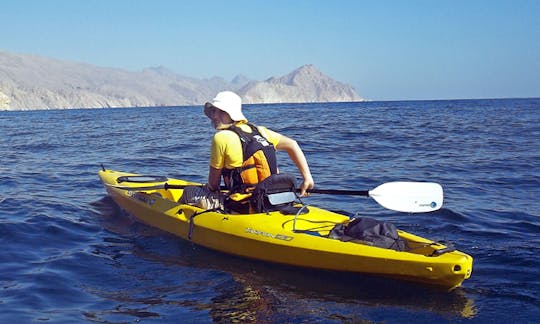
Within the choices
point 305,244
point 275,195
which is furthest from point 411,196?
point 275,195

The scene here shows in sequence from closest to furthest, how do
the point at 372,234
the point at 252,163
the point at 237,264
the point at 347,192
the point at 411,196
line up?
the point at 372,234
the point at 411,196
the point at 237,264
the point at 252,163
the point at 347,192

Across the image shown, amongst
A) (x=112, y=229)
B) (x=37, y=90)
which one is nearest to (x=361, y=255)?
(x=112, y=229)

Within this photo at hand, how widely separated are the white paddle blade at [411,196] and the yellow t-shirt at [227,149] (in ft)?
4.95

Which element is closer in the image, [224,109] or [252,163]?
[224,109]

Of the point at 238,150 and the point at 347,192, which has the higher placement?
the point at 238,150

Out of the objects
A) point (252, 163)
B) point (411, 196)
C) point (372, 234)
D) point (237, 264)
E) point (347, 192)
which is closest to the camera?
point (372, 234)

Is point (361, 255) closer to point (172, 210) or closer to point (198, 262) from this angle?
point (198, 262)

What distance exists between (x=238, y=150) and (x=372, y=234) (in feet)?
5.42

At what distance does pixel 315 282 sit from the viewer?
522 centimetres

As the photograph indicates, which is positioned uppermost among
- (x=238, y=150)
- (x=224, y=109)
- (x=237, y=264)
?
(x=224, y=109)

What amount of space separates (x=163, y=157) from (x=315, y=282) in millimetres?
10700

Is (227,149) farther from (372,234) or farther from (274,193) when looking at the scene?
(372,234)

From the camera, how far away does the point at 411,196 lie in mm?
5719

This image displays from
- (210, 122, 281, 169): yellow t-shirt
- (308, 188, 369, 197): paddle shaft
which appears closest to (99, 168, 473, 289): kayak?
(308, 188, 369, 197): paddle shaft
